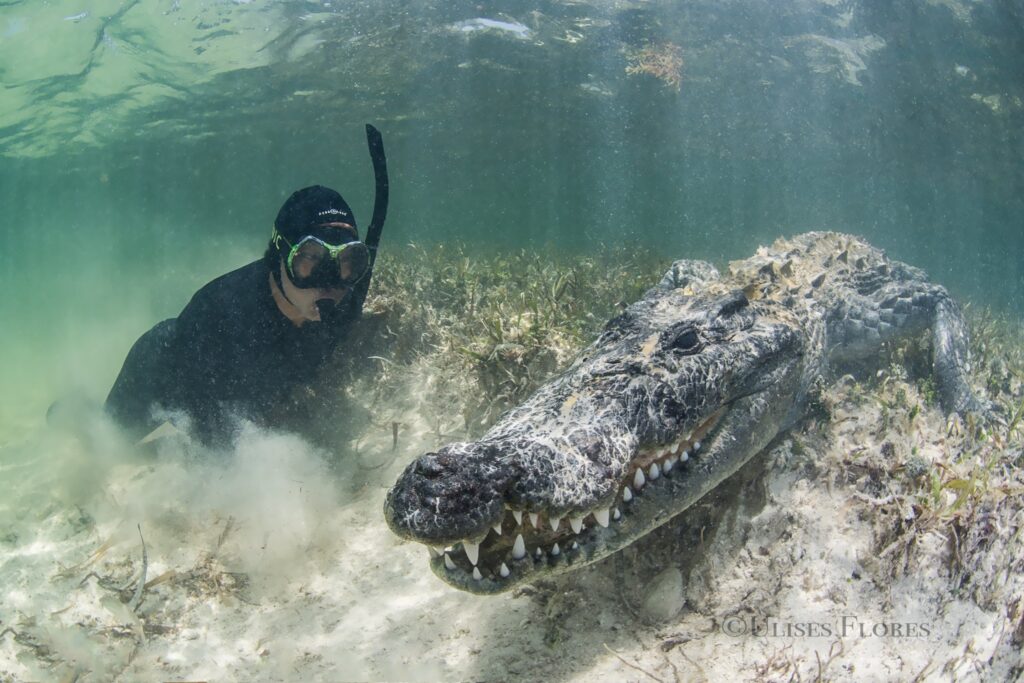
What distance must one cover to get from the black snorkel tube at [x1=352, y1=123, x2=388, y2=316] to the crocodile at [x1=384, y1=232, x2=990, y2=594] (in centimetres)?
283

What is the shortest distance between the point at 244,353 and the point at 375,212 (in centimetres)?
185

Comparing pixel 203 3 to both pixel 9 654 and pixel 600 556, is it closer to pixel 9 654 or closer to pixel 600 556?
pixel 9 654

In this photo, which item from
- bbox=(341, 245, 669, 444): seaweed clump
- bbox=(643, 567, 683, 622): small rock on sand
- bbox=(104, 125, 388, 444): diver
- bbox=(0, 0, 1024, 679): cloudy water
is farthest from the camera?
bbox=(0, 0, 1024, 679): cloudy water

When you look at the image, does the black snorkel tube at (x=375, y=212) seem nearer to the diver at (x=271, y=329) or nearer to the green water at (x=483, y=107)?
the diver at (x=271, y=329)

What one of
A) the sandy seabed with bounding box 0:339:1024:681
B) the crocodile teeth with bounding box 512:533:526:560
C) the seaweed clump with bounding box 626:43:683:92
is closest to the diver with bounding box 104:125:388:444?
the sandy seabed with bounding box 0:339:1024:681

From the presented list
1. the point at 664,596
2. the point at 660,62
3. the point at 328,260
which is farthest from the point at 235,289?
the point at 660,62

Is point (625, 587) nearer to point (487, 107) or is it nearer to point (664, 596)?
point (664, 596)

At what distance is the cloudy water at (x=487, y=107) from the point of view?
15633 millimetres

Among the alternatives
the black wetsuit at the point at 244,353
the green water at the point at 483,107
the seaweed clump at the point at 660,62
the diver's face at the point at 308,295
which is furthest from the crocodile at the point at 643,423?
the seaweed clump at the point at 660,62

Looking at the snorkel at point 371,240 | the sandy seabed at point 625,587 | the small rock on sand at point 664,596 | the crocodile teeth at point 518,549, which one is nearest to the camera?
the crocodile teeth at point 518,549

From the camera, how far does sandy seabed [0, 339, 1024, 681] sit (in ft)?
7.62

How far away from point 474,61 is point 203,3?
30.3 ft

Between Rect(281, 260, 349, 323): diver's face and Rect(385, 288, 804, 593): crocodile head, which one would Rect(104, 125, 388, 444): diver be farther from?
Rect(385, 288, 804, 593): crocodile head

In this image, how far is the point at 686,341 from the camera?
3.09 metres
